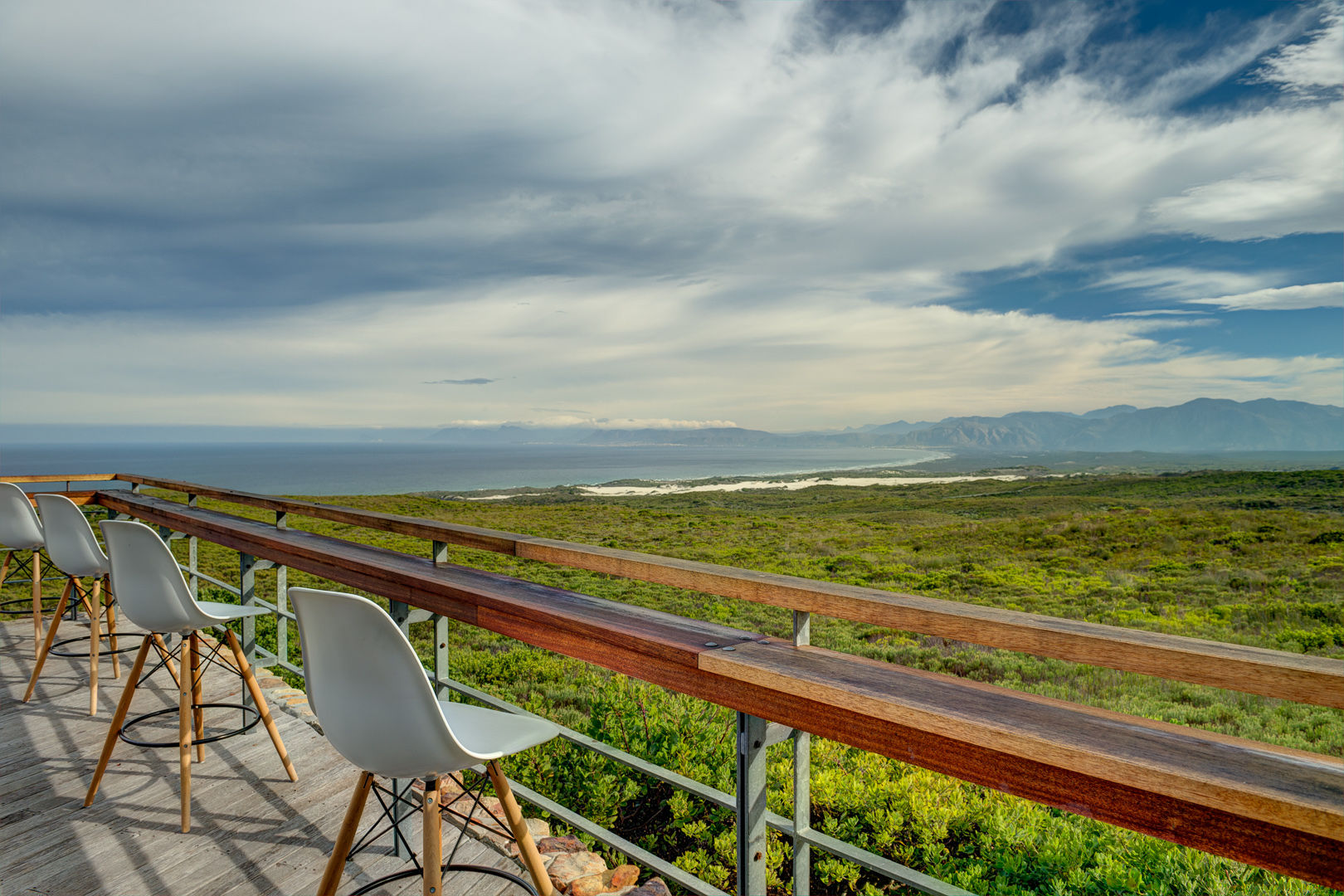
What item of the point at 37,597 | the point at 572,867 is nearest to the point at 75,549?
the point at 37,597

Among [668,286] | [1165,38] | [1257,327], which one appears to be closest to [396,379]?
[668,286]

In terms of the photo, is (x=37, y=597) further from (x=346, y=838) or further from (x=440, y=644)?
(x=346, y=838)

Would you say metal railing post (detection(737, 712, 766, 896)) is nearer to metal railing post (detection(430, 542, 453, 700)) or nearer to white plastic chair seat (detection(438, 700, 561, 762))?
white plastic chair seat (detection(438, 700, 561, 762))

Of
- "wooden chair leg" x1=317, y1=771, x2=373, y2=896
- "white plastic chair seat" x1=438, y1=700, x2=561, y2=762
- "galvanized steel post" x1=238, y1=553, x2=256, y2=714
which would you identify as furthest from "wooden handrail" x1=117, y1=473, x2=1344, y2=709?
"galvanized steel post" x1=238, y1=553, x2=256, y2=714

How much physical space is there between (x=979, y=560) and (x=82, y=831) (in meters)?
19.4

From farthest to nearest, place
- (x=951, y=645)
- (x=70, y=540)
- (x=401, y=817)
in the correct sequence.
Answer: (x=951, y=645), (x=70, y=540), (x=401, y=817)

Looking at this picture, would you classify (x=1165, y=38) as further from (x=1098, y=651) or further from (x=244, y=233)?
(x=244, y=233)

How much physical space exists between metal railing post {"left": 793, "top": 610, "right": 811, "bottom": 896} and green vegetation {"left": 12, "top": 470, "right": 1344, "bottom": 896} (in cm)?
211

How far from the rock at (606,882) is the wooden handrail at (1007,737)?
45.9 inches

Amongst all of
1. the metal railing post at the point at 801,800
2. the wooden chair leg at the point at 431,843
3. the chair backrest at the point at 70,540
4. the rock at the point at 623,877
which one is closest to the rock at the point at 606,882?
the rock at the point at 623,877

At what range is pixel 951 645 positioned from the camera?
1052 cm

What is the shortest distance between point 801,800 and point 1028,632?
2.20ft

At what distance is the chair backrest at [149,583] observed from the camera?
235cm

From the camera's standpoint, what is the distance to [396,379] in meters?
34.6
